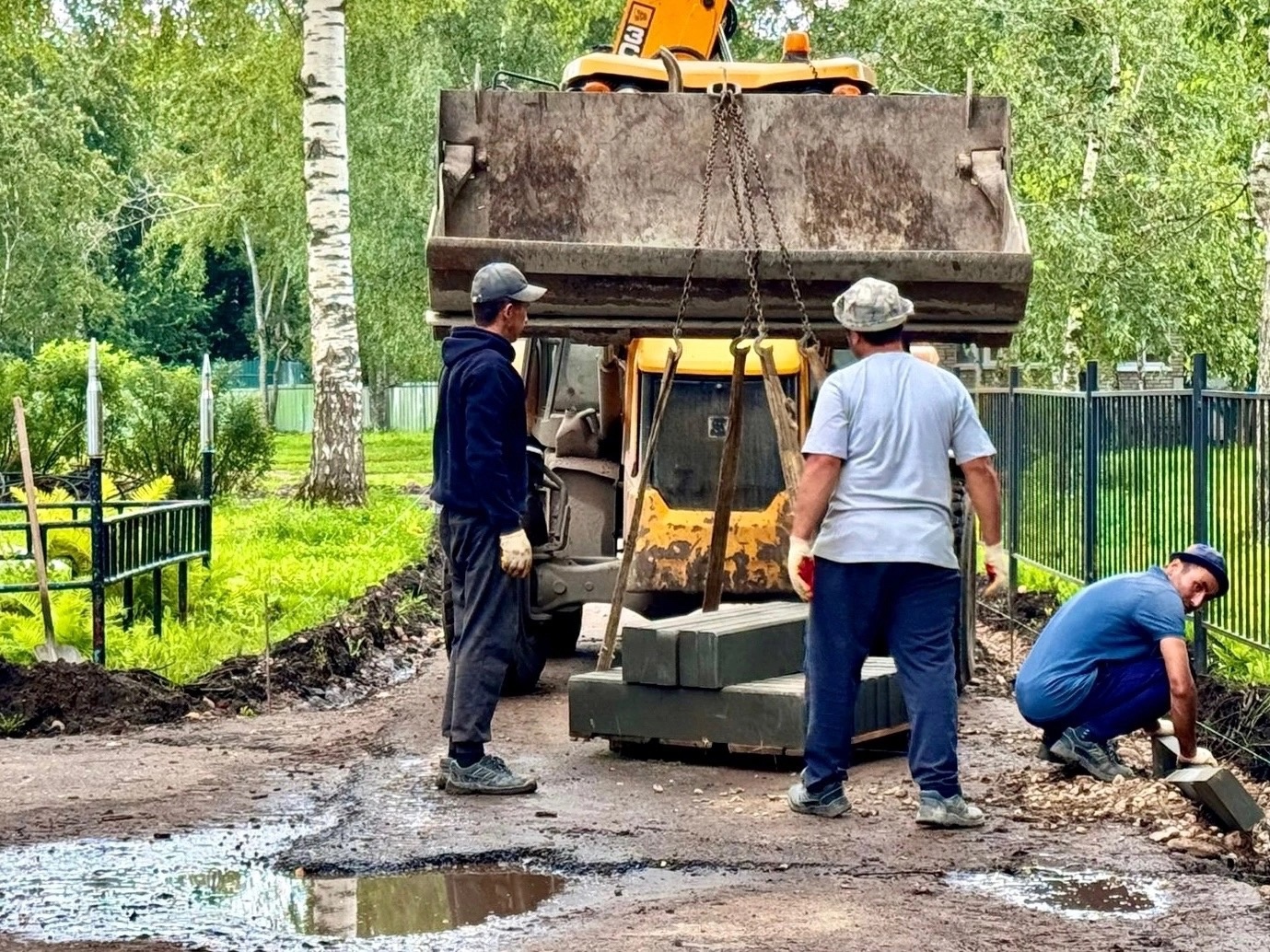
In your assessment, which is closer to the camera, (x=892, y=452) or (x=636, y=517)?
(x=892, y=452)

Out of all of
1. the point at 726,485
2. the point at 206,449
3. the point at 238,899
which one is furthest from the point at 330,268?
the point at 238,899

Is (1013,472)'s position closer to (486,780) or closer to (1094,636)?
(1094,636)

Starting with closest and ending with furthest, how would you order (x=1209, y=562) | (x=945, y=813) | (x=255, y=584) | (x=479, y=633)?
(x=945, y=813), (x=1209, y=562), (x=479, y=633), (x=255, y=584)

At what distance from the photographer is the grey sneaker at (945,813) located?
23.6ft

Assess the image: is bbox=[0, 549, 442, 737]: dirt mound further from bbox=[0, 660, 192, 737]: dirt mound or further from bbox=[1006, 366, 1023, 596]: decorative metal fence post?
bbox=[1006, 366, 1023, 596]: decorative metal fence post

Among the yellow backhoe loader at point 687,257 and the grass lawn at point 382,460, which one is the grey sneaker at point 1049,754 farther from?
the grass lawn at point 382,460

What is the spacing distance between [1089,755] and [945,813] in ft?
3.47

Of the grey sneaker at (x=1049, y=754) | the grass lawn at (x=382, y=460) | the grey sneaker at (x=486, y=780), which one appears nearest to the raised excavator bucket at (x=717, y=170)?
the grey sneaker at (x=1049, y=754)

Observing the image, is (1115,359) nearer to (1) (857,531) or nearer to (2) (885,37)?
(2) (885,37)

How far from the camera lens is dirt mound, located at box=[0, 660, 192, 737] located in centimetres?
945

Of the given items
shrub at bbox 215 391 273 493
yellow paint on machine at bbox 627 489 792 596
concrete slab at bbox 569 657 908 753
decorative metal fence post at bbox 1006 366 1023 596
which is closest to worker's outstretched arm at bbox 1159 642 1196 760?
concrete slab at bbox 569 657 908 753

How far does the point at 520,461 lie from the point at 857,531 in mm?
1482

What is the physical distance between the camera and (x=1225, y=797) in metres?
6.93

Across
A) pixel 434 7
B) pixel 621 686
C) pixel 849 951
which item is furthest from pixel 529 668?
pixel 434 7
